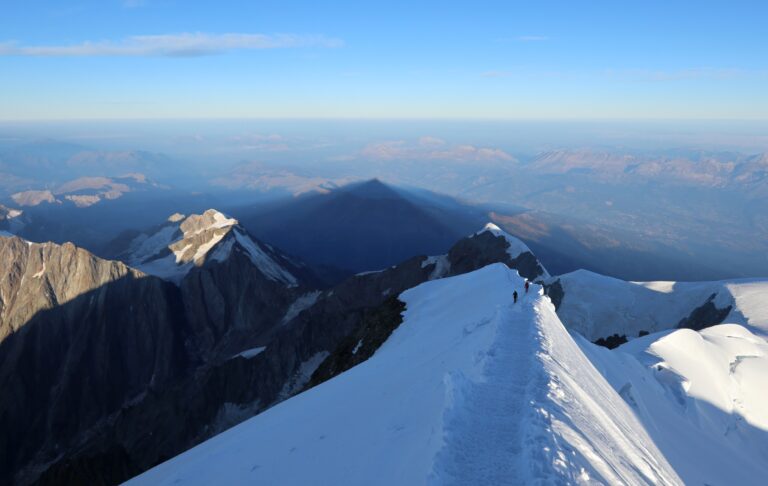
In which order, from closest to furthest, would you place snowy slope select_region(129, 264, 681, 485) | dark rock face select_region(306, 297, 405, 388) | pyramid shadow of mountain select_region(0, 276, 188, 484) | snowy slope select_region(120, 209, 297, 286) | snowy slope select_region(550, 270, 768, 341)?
snowy slope select_region(129, 264, 681, 485) → dark rock face select_region(306, 297, 405, 388) → snowy slope select_region(550, 270, 768, 341) → pyramid shadow of mountain select_region(0, 276, 188, 484) → snowy slope select_region(120, 209, 297, 286)

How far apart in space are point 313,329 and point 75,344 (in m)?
44.8

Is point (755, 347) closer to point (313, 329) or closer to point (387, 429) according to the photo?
point (387, 429)

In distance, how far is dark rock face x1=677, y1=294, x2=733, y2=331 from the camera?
51875mm

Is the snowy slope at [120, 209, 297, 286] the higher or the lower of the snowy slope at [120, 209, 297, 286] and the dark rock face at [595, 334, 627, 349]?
the lower

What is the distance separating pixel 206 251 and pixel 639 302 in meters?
90.4

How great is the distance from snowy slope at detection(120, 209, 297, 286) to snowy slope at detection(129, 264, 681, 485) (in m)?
84.4

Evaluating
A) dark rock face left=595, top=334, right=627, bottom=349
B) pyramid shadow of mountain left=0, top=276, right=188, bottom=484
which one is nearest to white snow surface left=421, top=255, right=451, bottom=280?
dark rock face left=595, top=334, right=627, bottom=349

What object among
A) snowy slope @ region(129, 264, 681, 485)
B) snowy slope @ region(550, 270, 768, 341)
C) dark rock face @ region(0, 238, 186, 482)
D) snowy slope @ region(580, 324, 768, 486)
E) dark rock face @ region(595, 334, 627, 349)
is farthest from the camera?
dark rock face @ region(0, 238, 186, 482)

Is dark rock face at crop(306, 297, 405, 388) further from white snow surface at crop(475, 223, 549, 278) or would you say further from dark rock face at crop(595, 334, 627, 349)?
white snow surface at crop(475, 223, 549, 278)

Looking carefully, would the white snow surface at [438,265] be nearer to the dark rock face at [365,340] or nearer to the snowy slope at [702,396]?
the dark rock face at [365,340]

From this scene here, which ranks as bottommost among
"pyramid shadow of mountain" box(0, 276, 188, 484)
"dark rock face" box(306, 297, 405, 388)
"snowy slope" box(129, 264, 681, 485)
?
"pyramid shadow of mountain" box(0, 276, 188, 484)

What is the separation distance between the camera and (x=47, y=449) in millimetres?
68625

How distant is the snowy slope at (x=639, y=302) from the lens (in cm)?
5400

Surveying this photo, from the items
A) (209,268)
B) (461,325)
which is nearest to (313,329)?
(209,268)
